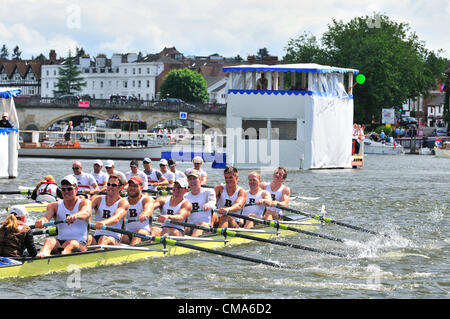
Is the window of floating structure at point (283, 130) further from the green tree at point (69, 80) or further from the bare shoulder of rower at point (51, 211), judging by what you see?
the green tree at point (69, 80)

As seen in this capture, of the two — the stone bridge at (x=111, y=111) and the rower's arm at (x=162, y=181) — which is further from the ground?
the stone bridge at (x=111, y=111)

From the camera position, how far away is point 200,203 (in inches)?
672

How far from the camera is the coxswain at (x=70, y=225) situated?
14.4m

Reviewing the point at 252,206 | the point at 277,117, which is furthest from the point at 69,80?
the point at 252,206

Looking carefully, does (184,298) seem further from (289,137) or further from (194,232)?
(289,137)

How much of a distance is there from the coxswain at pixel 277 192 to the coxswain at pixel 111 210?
4.67m

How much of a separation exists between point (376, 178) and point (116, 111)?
58736 mm

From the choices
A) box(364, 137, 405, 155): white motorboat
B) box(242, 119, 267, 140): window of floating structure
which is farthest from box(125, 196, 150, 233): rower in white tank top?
box(364, 137, 405, 155): white motorboat

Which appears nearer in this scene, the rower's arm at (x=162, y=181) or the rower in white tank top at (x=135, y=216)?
the rower in white tank top at (x=135, y=216)

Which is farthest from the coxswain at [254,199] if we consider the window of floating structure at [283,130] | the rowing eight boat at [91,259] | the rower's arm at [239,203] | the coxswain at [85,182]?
the window of floating structure at [283,130]

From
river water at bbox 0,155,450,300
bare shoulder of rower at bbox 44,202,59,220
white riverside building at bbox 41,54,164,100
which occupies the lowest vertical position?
river water at bbox 0,155,450,300

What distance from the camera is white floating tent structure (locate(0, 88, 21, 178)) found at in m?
32.6

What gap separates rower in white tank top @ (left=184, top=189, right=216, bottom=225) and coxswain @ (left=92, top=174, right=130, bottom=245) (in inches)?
81.1

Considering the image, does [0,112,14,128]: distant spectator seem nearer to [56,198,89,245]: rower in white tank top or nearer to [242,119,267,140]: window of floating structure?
[242,119,267,140]: window of floating structure
